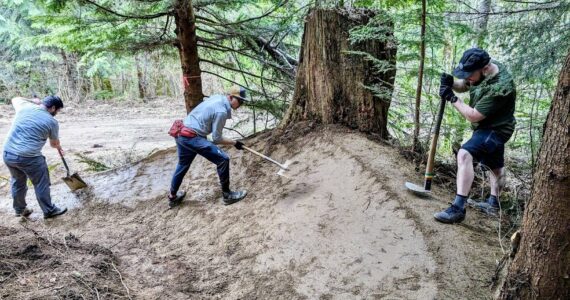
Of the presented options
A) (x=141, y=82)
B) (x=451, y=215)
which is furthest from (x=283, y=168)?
(x=141, y=82)

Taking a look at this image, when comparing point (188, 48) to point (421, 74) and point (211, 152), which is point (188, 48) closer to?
point (211, 152)

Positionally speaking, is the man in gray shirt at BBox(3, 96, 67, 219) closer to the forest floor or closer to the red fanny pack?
the forest floor

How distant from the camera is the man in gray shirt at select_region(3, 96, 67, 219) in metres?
6.14

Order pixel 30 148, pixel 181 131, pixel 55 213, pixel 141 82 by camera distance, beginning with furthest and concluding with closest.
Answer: pixel 141 82 → pixel 55 213 → pixel 30 148 → pixel 181 131

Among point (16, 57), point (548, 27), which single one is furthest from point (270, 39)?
point (16, 57)

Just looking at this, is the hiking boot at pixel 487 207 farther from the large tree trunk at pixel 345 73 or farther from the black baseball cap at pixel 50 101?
the black baseball cap at pixel 50 101

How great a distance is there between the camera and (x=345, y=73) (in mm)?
5523

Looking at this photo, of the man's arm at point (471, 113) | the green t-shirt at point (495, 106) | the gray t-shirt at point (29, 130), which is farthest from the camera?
the gray t-shirt at point (29, 130)

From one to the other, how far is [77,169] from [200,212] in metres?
5.85

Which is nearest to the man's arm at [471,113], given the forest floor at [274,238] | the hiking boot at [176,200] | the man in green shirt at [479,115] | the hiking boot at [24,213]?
the man in green shirt at [479,115]

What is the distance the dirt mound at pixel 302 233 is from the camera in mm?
3305

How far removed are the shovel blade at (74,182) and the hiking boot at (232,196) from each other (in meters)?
3.41

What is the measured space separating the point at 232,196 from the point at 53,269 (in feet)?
7.88

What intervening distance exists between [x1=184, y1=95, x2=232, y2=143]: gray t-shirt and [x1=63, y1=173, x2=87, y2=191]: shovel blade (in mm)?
3041
